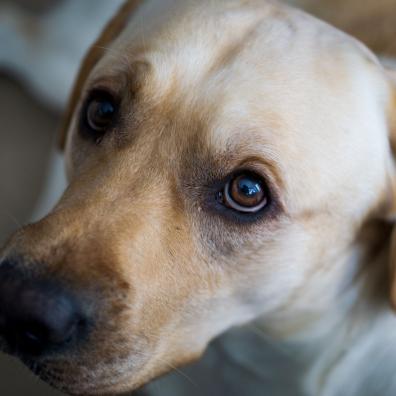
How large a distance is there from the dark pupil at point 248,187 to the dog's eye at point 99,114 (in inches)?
12.1

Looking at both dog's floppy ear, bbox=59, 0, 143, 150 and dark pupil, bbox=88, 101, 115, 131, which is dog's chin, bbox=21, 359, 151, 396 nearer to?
dark pupil, bbox=88, 101, 115, 131

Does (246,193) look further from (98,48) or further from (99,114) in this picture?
(98,48)

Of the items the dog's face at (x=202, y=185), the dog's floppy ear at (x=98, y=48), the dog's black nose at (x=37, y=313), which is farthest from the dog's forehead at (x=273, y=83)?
the dog's black nose at (x=37, y=313)

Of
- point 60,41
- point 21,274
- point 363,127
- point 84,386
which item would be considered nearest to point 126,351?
point 84,386

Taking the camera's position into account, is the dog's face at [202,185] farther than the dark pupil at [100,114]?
No

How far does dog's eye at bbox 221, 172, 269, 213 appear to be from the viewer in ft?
4.39

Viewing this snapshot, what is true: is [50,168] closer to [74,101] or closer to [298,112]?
[74,101]

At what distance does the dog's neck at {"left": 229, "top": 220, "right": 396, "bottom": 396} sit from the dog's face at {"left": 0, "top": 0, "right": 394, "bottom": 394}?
17 centimetres

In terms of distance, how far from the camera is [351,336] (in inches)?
67.6

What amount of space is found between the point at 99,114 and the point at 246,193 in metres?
0.38

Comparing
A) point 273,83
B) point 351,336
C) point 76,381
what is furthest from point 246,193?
point 351,336

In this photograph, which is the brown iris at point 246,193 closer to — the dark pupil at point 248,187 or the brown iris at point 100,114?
the dark pupil at point 248,187

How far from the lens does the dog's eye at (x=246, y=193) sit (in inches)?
52.7

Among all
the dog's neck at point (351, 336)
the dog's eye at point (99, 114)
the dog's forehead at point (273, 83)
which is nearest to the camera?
the dog's forehead at point (273, 83)
